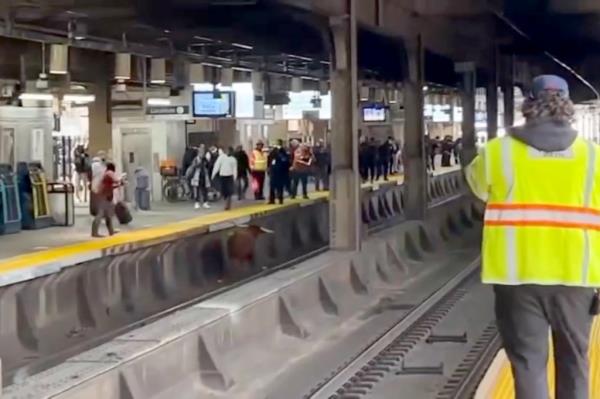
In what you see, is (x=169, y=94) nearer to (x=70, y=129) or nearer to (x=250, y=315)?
(x=70, y=129)

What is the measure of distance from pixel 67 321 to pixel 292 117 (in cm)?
2994

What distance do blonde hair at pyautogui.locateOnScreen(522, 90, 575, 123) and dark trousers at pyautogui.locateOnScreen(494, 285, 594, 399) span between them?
2.38ft

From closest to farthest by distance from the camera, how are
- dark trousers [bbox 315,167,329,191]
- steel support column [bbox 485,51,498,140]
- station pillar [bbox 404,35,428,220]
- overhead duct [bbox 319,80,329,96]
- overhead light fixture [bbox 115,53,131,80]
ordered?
station pillar [bbox 404,35,428,220]
overhead light fixture [bbox 115,53,131,80]
steel support column [bbox 485,51,498,140]
dark trousers [bbox 315,167,329,191]
overhead duct [bbox 319,80,329,96]

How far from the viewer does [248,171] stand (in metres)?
40.1

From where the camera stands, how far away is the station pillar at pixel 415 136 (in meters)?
26.4

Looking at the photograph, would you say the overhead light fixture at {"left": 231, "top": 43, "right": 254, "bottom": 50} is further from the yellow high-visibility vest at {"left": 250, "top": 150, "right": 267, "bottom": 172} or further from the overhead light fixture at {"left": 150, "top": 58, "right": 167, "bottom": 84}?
the yellow high-visibility vest at {"left": 250, "top": 150, "right": 267, "bottom": 172}

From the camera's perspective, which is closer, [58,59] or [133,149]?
[58,59]

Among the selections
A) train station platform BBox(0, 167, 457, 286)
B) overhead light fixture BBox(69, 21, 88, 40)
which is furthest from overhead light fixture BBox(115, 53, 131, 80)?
overhead light fixture BBox(69, 21, 88, 40)

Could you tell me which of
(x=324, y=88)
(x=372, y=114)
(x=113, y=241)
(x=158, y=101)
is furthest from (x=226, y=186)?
(x=324, y=88)

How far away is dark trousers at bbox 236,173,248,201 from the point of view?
3904 centimetres

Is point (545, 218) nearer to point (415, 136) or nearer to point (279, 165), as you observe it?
point (415, 136)

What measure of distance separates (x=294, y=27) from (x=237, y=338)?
16.0m

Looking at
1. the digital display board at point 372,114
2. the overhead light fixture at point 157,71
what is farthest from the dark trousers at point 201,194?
the digital display board at point 372,114

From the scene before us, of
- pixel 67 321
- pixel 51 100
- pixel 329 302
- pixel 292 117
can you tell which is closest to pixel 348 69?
pixel 329 302
